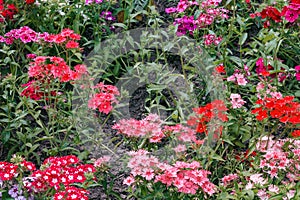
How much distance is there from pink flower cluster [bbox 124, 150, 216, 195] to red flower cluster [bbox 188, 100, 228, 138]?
563mm

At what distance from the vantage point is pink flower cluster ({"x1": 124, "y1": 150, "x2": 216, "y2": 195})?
2.94m

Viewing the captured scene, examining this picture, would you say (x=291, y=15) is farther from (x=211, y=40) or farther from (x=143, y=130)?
(x=143, y=130)

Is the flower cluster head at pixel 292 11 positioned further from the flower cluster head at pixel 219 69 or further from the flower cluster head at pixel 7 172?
the flower cluster head at pixel 7 172

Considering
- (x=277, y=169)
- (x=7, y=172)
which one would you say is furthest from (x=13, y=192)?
(x=277, y=169)

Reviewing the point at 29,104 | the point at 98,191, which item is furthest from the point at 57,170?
the point at 29,104

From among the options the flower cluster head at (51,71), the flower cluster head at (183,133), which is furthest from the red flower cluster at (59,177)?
the flower cluster head at (51,71)

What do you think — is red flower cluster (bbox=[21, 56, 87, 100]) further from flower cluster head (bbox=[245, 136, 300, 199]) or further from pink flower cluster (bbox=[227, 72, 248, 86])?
flower cluster head (bbox=[245, 136, 300, 199])

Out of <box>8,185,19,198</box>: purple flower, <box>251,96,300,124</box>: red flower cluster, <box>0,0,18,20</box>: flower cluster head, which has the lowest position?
<box>8,185,19,198</box>: purple flower

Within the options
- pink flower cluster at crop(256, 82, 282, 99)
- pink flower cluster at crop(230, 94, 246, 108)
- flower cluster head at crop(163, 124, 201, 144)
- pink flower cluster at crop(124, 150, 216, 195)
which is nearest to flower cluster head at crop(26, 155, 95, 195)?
pink flower cluster at crop(124, 150, 216, 195)

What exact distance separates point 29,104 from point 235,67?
153cm

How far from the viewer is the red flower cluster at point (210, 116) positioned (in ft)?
11.8

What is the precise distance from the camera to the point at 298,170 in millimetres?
3396

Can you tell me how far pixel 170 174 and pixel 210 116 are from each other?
0.73 m

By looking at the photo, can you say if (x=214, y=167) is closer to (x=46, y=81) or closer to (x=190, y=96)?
(x=190, y=96)
